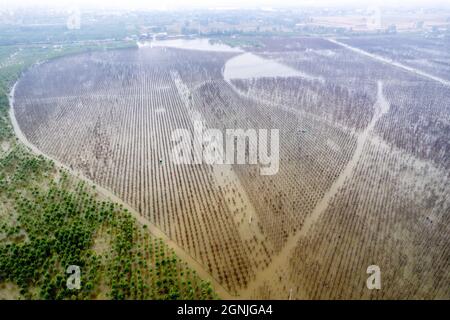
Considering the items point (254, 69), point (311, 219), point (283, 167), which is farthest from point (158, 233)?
point (254, 69)

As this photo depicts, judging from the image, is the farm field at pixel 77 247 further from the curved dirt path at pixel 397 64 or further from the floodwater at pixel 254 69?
the curved dirt path at pixel 397 64

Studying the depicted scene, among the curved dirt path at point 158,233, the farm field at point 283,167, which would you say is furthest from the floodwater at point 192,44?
the curved dirt path at point 158,233

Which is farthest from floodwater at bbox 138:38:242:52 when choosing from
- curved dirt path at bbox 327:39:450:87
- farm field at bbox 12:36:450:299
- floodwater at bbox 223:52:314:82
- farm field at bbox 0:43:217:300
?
farm field at bbox 0:43:217:300

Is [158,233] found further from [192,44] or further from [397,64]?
[192,44]

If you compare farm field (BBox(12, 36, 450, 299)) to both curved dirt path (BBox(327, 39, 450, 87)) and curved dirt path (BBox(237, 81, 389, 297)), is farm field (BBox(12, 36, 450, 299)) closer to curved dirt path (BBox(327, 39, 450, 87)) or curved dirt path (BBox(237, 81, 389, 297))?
curved dirt path (BBox(237, 81, 389, 297))

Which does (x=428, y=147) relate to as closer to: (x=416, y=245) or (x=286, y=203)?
(x=416, y=245)
